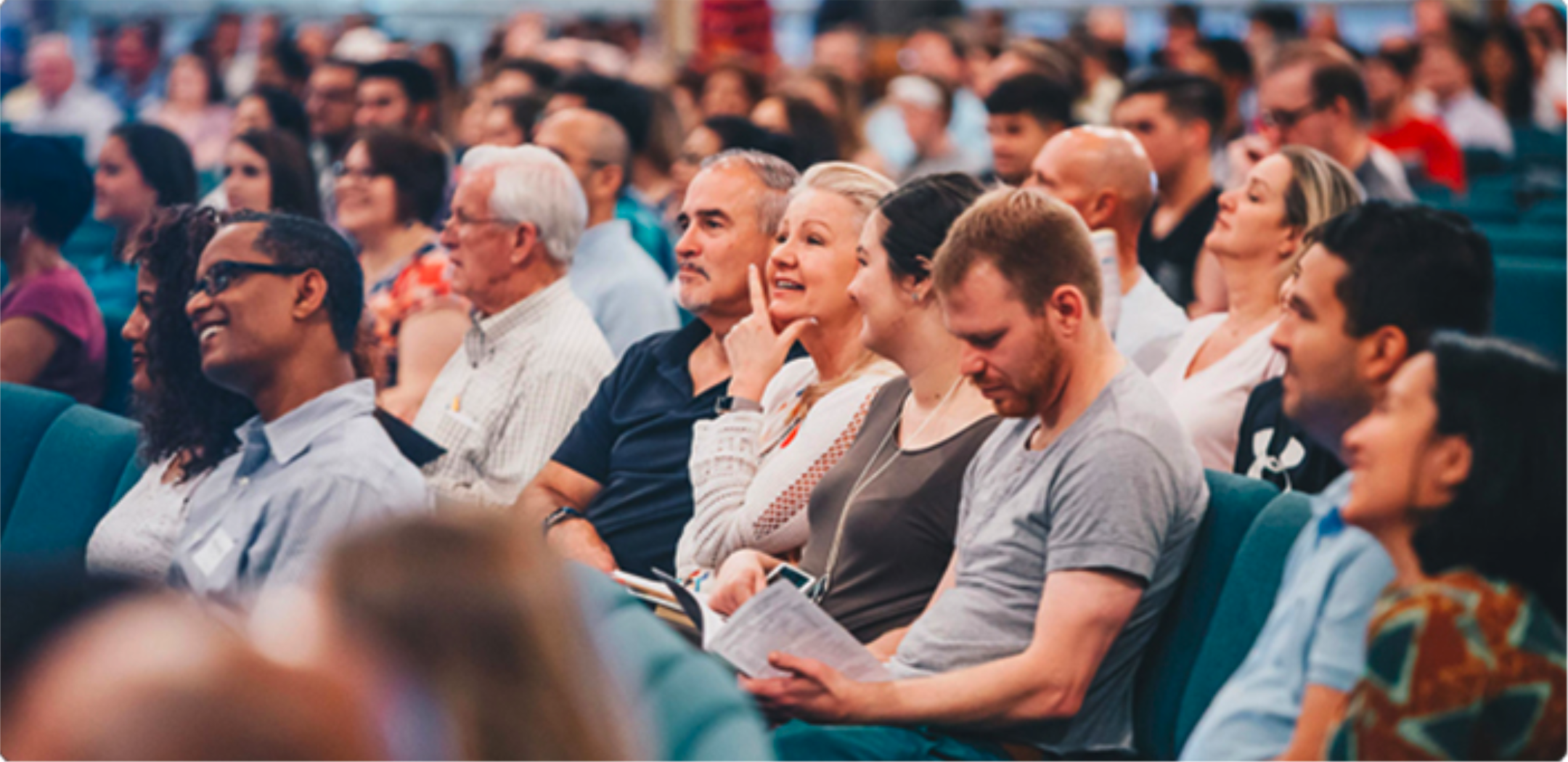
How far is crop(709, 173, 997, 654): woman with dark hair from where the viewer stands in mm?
2385

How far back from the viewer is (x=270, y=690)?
0.85 meters

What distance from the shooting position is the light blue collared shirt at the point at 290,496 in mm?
2422

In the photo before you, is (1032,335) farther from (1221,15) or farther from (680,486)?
(1221,15)

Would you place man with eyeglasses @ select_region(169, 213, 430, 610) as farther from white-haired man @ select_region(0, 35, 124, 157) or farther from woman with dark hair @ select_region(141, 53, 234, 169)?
white-haired man @ select_region(0, 35, 124, 157)

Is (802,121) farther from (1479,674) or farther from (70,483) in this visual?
(1479,674)

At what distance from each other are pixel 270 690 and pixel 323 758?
5 cm

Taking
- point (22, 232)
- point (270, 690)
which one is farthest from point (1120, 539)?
point (22, 232)

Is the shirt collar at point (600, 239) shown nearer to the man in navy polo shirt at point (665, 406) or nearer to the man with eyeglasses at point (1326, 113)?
the man in navy polo shirt at point (665, 406)

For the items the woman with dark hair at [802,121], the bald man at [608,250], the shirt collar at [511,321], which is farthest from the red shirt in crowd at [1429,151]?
the shirt collar at [511,321]

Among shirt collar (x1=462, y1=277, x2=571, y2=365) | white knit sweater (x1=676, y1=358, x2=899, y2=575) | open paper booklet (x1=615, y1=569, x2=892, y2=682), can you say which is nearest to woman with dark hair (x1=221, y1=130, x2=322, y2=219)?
shirt collar (x1=462, y1=277, x2=571, y2=365)

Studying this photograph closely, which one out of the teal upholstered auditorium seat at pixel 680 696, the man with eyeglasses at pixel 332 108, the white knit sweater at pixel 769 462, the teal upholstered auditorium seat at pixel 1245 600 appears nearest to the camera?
the teal upholstered auditorium seat at pixel 680 696

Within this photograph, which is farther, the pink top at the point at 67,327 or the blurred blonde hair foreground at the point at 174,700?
the pink top at the point at 67,327

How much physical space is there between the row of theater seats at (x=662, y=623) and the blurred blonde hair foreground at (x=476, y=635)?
100 millimetres

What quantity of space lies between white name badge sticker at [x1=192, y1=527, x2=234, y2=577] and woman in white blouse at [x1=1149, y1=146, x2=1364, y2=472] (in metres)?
1.62
